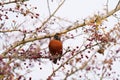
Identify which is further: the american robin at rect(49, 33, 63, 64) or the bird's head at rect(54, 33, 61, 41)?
the bird's head at rect(54, 33, 61, 41)

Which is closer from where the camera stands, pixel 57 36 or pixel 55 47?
pixel 55 47

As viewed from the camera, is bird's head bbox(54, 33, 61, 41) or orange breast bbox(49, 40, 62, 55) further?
bird's head bbox(54, 33, 61, 41)

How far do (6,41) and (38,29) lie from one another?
0.57 meters

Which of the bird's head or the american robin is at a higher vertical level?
the bird's head

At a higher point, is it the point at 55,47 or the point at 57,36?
the point at 57,36

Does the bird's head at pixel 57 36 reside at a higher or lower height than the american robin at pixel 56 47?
higher

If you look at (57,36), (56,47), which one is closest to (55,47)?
(56,47)

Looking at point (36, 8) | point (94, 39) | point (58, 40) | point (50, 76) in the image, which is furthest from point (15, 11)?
point (50, 76)

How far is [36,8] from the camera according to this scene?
5.14 m

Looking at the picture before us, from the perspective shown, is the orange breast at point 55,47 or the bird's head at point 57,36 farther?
the bird's head at point 57,36

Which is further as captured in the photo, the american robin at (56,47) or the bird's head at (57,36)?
the bird's head at (57,36)

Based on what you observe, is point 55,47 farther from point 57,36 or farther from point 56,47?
point 57,36

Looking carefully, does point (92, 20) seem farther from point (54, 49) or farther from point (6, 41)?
point (6, 41)

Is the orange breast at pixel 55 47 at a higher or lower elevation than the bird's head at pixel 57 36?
lower
